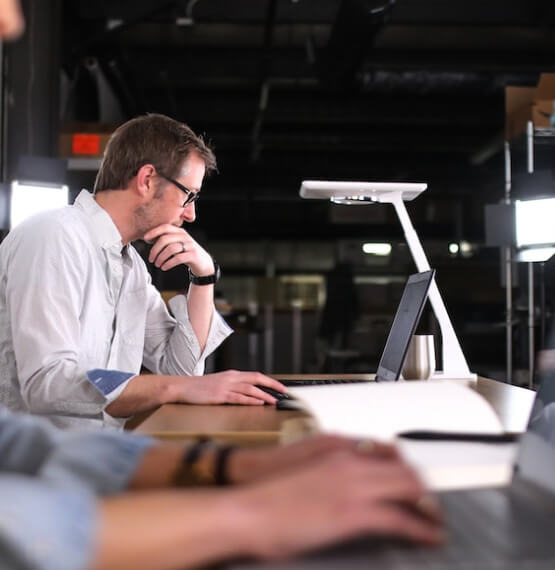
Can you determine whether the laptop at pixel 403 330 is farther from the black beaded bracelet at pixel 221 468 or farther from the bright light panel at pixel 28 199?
the bright light panel at pixel 28 199

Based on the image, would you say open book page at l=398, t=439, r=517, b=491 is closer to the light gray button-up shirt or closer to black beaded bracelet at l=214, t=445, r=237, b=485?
black beaded bracelet at l=214, t=445, r=237, b=485

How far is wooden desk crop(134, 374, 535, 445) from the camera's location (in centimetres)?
112

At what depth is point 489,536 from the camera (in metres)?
0.56

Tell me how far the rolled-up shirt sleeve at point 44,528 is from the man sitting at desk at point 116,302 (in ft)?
2.88

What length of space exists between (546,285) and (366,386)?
15.2ft

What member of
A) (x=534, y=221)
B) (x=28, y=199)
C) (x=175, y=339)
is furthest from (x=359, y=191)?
(x=534, y=221)

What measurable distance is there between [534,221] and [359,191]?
308 centimetres

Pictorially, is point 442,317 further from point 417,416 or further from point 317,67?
point 317,67

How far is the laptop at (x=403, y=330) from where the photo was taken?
1.69 meters

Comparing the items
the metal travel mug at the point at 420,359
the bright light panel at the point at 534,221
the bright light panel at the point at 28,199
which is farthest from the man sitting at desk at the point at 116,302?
the bright light panel at the point at 534,221

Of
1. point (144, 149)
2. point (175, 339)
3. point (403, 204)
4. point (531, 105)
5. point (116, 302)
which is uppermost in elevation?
point (531, 105)

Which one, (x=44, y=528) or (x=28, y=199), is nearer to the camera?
(x=44, y=528)

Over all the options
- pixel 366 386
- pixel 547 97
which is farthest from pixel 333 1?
pixel 366 386

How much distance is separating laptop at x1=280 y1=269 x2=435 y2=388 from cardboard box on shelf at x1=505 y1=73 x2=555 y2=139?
3.51 metres
